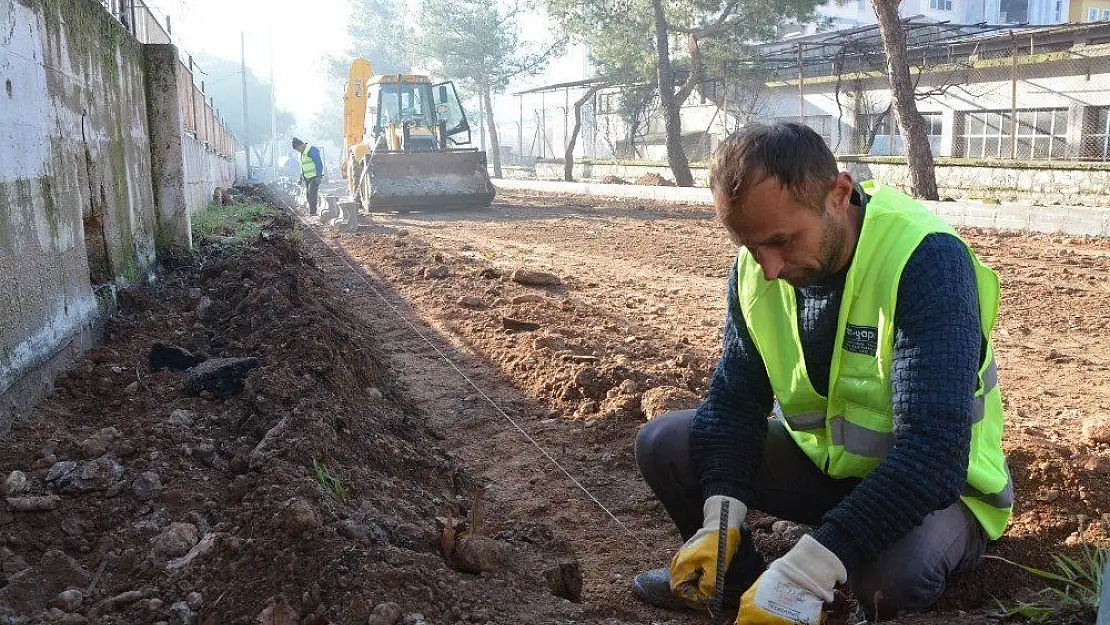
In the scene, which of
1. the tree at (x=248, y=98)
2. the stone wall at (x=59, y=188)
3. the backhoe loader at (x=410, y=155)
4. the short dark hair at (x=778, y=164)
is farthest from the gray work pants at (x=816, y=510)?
the tree at (x=248, y=98)

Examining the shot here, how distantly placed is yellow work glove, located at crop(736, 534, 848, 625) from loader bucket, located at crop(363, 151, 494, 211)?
15058 mm

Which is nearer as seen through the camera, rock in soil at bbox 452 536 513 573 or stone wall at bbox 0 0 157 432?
rock in soil at bbox 452 536 513 573

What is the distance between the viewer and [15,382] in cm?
363

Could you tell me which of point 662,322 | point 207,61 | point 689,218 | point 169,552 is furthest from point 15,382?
point 207,61

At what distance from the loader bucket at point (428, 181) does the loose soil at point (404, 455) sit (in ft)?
29.3

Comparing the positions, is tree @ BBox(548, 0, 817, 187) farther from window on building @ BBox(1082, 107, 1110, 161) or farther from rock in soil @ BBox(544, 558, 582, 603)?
rock in soil @ BBox(544, 558, 582, 603)

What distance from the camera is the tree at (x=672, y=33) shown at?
21.2m

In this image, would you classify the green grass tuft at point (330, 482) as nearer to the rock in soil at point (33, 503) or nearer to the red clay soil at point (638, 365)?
the rock in soil at point (33, 503)

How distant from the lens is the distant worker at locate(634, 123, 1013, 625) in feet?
7.02

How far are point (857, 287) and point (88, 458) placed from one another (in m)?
2.57

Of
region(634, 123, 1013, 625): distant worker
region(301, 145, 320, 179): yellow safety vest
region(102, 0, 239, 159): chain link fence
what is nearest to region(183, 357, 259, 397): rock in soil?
region(634, 123, 1013, 625): distant worker

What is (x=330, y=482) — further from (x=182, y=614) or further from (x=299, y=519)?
(x=182, y=614)

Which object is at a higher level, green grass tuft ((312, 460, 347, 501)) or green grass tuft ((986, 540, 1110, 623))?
green grass tuft ((312, 460, 347, 501))

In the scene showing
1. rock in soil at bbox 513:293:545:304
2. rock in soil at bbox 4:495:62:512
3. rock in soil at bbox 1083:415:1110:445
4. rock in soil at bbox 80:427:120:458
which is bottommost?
rock in soil at bbox 513:293:545:304
